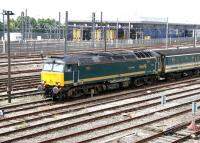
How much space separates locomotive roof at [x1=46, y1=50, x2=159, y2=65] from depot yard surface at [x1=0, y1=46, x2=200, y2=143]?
2412 millimetres

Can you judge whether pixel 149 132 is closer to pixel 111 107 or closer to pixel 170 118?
pixel 170 118

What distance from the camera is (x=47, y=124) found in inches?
→ 736

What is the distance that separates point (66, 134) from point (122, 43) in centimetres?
5701

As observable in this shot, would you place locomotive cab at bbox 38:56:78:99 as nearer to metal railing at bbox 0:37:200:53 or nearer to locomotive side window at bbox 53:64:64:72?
locomotive side window at bbox 53:64:64:72

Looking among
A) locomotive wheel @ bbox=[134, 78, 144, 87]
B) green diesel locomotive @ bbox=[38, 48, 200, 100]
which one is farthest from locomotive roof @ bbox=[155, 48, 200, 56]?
locomotive wheel @ bbox=[134, 78, 144, 87]

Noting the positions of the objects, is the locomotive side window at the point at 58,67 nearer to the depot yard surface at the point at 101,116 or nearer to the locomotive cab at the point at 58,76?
the locomotive cab at the point at 58,76

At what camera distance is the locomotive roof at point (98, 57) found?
82.2 ft

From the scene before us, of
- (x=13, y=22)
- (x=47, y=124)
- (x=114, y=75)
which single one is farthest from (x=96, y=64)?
(x=13, y=22)

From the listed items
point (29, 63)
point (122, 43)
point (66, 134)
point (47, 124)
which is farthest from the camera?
point (122, 43)

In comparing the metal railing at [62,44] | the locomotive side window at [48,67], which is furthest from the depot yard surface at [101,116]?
the metal railing at [62,44]

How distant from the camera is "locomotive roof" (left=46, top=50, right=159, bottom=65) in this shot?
25.1m

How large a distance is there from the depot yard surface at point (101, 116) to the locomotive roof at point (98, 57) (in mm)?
2412

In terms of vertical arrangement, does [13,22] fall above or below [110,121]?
above

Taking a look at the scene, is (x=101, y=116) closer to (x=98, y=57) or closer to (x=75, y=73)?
(x=75, y=73)
